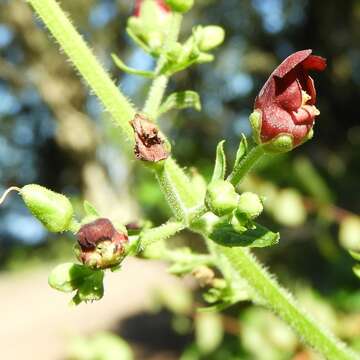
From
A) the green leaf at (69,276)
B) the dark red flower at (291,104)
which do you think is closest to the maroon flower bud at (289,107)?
the dark red flower at (291,104)

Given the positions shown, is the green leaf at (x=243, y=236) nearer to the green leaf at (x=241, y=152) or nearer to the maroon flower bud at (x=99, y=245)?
the green leaf at (x=241, y=152)

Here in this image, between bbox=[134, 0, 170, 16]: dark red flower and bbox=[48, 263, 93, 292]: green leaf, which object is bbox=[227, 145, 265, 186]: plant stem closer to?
bbox=[48, 263, 93, 292]: green leaf

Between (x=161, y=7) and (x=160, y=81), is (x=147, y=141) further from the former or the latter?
(x=161, y=7)

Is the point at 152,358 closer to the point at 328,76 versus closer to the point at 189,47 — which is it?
the point at 328,76

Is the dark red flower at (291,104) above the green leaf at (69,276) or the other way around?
above

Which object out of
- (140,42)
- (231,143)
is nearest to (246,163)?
(140,42)
